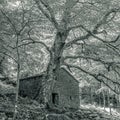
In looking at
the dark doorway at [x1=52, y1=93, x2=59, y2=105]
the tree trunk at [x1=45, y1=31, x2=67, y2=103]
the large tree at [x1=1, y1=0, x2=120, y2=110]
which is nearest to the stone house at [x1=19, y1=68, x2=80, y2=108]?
the dark doorway at [x1=52, y1=93, x2=59, y2=105]

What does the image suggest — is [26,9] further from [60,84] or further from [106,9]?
[60,84]

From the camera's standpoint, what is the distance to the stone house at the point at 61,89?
25.8m

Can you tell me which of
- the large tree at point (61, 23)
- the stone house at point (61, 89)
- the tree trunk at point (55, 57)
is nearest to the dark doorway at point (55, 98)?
the stone house at point (61, 89)

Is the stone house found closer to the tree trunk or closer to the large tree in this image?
the large tree

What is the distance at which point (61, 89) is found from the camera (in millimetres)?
27672

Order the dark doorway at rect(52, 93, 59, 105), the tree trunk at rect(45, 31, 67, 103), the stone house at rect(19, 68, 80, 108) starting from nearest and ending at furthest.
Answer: the tree trunk at rect(45, 31, 67, 103) < the stone house at rect(19, 68, 80, 108) < the dark doorway at rect(52, 93, 59, 105)

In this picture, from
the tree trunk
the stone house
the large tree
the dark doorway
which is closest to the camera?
the large tree

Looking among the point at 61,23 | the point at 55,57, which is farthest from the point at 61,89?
the point at 61,23

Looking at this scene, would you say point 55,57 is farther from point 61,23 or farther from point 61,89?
point 61,89

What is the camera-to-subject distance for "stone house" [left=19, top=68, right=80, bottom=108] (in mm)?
25766

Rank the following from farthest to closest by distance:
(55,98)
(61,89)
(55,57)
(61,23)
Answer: (61,89) < (55,98) < (55,57) < (61,23)

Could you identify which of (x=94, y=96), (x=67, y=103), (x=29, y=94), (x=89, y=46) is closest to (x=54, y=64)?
(x=89, y=46)

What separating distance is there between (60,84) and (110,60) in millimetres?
12216

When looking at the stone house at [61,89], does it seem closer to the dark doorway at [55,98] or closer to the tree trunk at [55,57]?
the dark doorway at [55,98]
